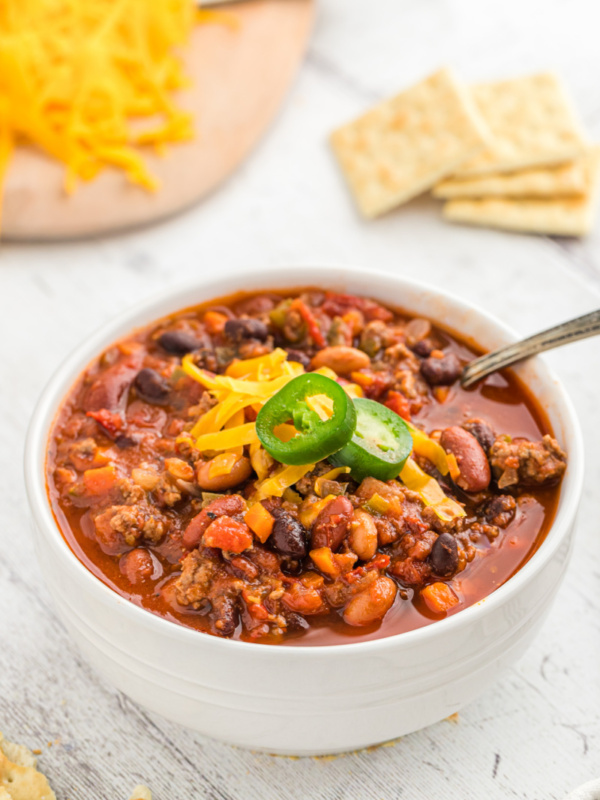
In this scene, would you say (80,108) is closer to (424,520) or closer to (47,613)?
(47,613)

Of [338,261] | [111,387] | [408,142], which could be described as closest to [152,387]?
[111,387]

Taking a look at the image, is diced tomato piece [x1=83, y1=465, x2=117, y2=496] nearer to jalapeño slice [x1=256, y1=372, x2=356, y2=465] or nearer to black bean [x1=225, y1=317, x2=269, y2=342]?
jalapeño slice [x1=256, y1=372, x2=356, y2=465]

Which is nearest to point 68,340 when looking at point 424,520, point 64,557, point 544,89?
point 64,557

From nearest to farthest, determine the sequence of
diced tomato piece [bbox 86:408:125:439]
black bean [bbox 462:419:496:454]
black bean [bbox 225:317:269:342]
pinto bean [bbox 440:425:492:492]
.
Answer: pinto bean [bbox 440:425:492:492], black bean [bbox 462:419:496:454], diced tomato piece [bbox 86:408:125:439], black bean [bbox 225:317:269:342]

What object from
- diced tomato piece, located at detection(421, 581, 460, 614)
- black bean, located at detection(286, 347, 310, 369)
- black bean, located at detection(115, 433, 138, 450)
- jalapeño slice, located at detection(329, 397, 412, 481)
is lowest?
black bean, located at detection(115, 433, 138, 450)

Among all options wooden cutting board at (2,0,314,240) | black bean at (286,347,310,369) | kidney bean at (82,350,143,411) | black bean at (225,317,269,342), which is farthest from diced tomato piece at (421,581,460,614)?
wooden cutting board at (2,0,314,240)

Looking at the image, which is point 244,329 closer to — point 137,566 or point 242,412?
point 242,412

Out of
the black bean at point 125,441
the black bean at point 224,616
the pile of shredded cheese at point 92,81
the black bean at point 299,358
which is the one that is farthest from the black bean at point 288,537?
the pile of shredded cheese at point 92,81
